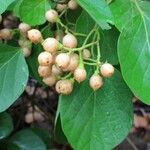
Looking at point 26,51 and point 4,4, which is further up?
point 4,4

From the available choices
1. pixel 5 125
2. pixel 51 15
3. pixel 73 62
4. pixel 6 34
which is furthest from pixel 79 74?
pixel 5 125

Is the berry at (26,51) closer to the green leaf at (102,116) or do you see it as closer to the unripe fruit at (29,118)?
the green leaf at (102,116)

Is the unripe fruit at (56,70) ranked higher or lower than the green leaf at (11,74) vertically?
higher

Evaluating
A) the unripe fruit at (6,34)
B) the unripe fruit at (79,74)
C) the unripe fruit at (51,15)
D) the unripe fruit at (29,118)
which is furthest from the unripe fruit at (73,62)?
the unripe fruit at (29,118)

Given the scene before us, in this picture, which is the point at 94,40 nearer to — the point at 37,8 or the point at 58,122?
the point at 37,8

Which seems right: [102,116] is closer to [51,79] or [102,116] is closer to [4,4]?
[51,79]

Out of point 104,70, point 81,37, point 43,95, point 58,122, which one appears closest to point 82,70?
point 104,70
